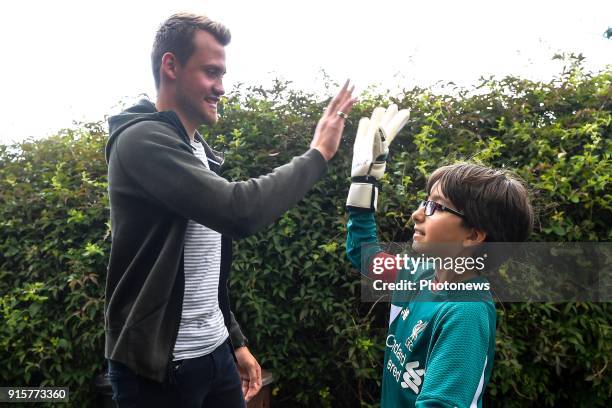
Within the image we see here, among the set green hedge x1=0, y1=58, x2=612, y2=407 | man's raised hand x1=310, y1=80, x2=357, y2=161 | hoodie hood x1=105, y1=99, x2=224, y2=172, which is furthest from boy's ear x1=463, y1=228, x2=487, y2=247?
green hedge x1=0, y1=58, x2=612, y2=407

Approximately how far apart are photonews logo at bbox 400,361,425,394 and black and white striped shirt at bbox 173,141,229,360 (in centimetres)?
64

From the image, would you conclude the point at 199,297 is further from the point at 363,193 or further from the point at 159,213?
the point at 363,193

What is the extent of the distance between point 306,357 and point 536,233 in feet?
5.35

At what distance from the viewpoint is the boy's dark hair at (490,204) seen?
162cm

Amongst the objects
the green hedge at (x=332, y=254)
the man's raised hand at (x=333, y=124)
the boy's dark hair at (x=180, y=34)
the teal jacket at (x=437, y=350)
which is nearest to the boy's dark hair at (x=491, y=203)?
the teal jacket at (x=437, y=350)

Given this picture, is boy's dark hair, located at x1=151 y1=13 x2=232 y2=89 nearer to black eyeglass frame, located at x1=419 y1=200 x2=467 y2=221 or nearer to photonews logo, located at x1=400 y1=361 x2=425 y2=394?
black eyeglass frame, located at x1=419 y1=200 x2=467 y2=221

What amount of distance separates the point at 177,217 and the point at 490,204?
970 mm

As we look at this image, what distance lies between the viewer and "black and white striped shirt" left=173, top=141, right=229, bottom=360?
1.64 meters

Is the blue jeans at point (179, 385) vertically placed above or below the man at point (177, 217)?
below

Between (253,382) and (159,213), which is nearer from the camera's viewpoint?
(159,213)

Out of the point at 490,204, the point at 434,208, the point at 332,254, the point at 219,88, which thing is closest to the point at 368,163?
the point at 434,208

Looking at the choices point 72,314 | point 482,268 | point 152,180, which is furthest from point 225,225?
point 72,314

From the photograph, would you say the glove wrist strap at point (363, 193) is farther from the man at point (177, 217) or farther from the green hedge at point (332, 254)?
the green hedge at point (332, 254)

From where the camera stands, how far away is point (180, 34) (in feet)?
5.54
